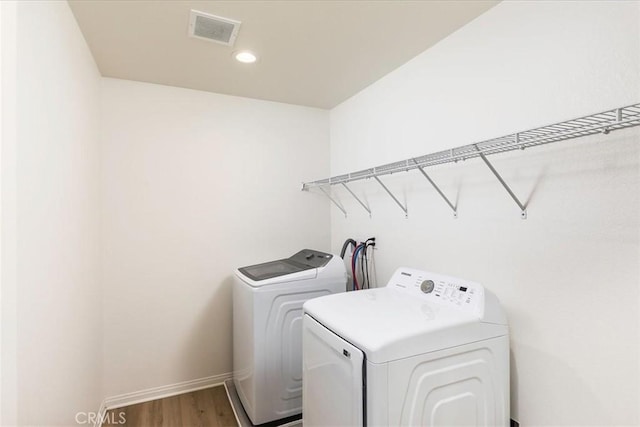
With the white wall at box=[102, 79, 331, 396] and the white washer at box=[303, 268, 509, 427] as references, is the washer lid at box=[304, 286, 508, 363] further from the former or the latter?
the white wall at box=[102, 79, 331, 396]

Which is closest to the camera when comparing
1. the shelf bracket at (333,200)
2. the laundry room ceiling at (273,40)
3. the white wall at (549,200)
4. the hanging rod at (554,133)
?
the hanging rod at (554,133)

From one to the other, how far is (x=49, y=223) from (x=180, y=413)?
5.54ft

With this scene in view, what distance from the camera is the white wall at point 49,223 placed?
1018 mm

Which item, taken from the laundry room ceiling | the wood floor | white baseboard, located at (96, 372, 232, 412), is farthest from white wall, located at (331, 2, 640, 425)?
white baseboard, located at (96, 372, 232, 412)

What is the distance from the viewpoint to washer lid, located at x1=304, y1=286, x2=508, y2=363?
1188mm

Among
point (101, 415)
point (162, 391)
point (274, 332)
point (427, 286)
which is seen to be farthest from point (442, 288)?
point (101, 415)

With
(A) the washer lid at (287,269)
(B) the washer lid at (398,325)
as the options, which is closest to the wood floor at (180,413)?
(A) the washer lid at (287,269)

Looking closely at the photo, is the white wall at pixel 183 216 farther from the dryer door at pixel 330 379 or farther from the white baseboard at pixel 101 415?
the dryer door at pixel 330 379

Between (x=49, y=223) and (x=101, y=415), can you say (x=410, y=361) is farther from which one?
(x=101, y=415)

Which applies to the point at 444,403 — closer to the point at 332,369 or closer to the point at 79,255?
the point at 332,369

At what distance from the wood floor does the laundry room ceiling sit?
7.77ft

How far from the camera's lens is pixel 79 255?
1.76 metres

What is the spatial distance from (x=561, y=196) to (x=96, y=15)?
228 cm

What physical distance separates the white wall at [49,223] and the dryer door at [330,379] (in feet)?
3.39
